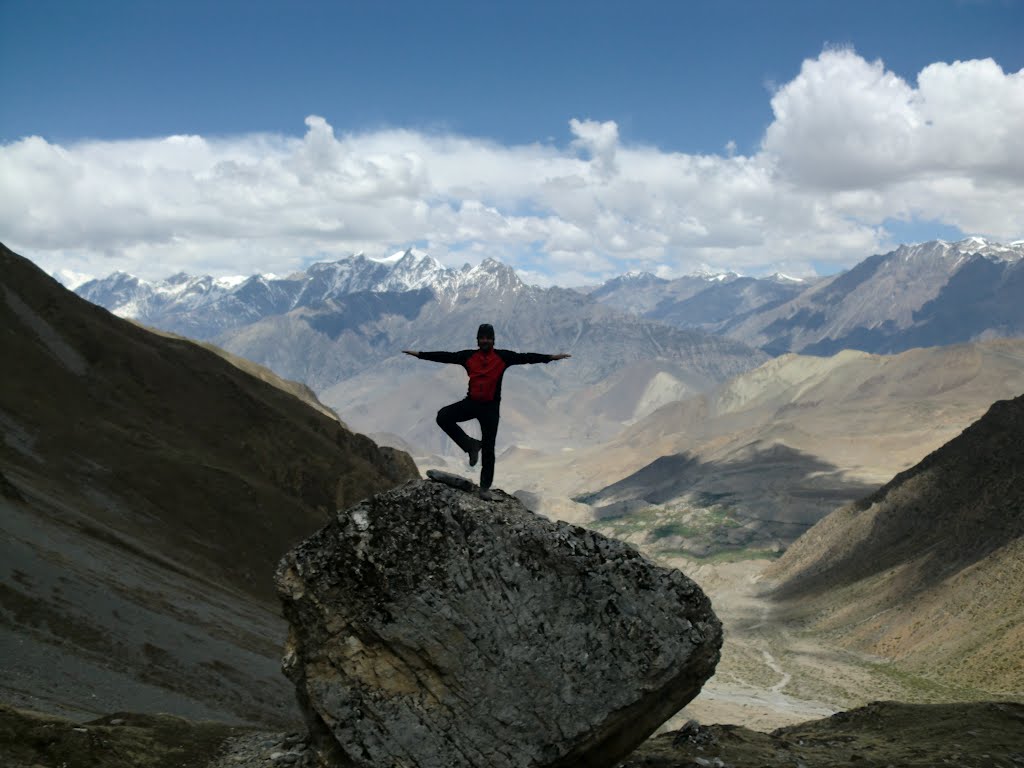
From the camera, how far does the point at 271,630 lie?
174ft

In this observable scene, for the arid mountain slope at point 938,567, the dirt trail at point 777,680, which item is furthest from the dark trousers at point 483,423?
the arid mountain slope at point 938,567

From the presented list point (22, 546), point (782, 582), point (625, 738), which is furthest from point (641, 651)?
point (782, 582)

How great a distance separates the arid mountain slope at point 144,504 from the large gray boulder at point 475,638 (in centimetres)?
1568

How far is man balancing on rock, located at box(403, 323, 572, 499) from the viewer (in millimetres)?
17219

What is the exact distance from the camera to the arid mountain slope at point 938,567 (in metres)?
73.1

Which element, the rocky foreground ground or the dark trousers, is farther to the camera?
the dark trousers

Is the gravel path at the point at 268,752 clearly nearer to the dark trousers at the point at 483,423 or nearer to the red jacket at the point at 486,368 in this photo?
the dark trousers at the point at 483,423

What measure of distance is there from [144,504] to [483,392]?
55576 mm

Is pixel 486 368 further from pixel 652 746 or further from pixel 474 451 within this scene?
pixel 652 746

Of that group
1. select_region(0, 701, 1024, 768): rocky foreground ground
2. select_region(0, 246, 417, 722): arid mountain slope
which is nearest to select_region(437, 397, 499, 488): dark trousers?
select_region(0, 701, 1024, 768): rocky foreground ground

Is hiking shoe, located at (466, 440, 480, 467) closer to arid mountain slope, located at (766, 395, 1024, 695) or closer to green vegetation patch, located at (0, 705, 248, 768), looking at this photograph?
green vegetation patch, located at (0, 705, 248, 768)

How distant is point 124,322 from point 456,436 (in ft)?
310

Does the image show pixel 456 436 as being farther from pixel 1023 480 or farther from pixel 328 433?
pixel 1023 480

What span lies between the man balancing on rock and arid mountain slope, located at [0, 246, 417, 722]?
17.4 meters
